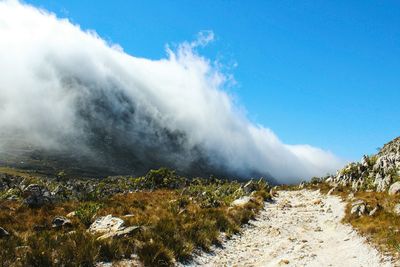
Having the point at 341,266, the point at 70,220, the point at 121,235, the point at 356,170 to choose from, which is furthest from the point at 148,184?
the point at 341,266

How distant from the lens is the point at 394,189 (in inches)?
1061

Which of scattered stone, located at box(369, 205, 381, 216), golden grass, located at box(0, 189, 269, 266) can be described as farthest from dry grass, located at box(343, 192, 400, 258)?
golden grass, located at box(0, 189, 269, 266)

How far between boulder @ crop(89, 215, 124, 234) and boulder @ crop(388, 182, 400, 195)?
19.4m

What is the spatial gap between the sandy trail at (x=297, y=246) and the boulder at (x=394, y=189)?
409 cm

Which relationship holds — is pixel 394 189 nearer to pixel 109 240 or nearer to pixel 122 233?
pixel 122 233

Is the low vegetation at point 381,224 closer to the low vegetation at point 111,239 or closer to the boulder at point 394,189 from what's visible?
the boulder at point 394,189

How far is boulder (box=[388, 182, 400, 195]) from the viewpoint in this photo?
87.2ft

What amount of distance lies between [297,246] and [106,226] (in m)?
9.37

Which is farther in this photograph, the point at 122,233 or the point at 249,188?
the point at 249,188

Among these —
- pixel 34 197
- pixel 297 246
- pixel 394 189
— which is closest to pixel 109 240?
pixel 297 246

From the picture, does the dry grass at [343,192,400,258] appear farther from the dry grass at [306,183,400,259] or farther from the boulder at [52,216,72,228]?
the boulder at [52,216,72,228]

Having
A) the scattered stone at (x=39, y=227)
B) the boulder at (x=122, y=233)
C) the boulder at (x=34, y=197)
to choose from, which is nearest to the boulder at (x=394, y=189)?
the boulder at (x=122, y=233)

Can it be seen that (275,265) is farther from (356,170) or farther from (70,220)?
(356,170)

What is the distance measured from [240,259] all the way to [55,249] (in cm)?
773
